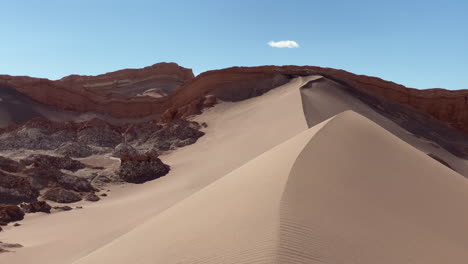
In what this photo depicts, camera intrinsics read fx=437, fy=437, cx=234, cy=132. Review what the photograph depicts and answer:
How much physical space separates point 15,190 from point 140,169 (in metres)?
4.47

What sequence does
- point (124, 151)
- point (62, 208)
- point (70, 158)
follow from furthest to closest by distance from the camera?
point (124, 151) < point (70, 158) < point (62, 208)

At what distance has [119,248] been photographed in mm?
6145

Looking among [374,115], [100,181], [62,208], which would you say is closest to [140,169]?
[100,181]

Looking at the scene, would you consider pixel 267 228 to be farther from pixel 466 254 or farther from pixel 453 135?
pixel 453 135

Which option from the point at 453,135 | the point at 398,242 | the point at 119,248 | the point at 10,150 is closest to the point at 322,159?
the point at 398,242

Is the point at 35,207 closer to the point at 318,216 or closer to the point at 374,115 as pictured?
the point at 318,216

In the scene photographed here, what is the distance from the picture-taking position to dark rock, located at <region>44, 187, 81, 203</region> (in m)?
13.7

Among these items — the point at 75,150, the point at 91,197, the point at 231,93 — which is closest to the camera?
the point at 91,197

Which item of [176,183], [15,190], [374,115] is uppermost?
[374,115]

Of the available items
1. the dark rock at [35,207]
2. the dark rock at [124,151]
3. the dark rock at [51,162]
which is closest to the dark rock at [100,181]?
the dark rock at [51,162]

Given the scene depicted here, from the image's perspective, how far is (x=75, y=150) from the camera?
20.0m

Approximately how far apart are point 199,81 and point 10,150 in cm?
1264

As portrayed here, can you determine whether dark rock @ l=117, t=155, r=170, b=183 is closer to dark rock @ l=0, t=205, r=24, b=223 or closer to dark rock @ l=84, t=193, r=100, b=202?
dark rock @ l=84, t=193, r=100, b=202

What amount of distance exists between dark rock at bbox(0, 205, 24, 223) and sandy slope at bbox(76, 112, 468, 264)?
20.5 feet
